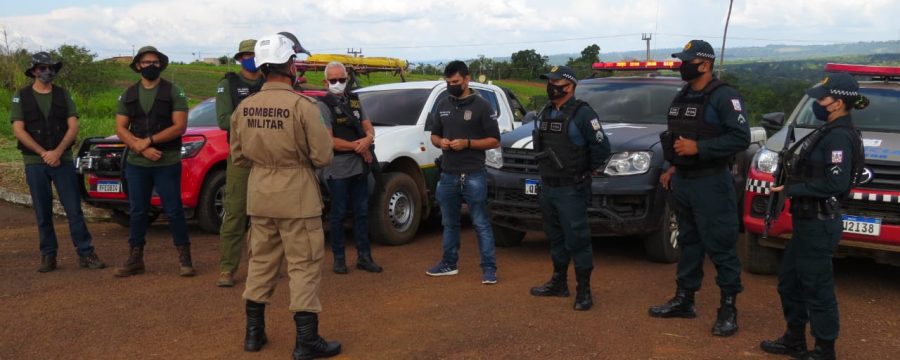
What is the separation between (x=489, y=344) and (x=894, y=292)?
342cm

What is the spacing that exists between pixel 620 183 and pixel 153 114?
3.73 metres

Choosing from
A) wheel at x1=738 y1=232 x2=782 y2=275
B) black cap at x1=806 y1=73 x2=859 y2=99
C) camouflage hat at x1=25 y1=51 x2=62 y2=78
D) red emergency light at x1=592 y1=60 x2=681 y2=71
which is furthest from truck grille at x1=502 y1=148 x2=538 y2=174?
camouflage hat at x1=25 y1=51 x2=62 y2=78

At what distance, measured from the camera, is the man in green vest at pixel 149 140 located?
6.26 m

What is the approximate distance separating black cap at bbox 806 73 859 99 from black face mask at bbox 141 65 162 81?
15.5ft

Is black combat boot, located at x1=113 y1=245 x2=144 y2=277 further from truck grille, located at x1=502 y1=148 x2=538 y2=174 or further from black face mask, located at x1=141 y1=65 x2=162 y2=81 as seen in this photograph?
truck grille, located at x1=502 y1=148 x2=538 y2=174

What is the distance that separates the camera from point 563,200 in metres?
5.50

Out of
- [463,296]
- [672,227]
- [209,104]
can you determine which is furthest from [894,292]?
[209,104]

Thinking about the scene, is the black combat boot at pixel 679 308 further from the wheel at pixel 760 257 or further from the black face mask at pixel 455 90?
the black face mask at pixel 455 90

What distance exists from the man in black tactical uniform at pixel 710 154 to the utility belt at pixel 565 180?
2.12 feet

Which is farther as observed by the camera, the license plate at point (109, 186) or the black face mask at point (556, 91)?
the license plate at point (109, 186)

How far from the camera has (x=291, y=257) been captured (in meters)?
4.49

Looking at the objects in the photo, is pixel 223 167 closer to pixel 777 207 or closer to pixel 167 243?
pixel 167 243

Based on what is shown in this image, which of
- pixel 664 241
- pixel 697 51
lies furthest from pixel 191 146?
pixel 697 51

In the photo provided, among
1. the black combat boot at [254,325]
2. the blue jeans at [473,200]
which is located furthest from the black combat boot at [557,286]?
the black combat boot at [254,325]
